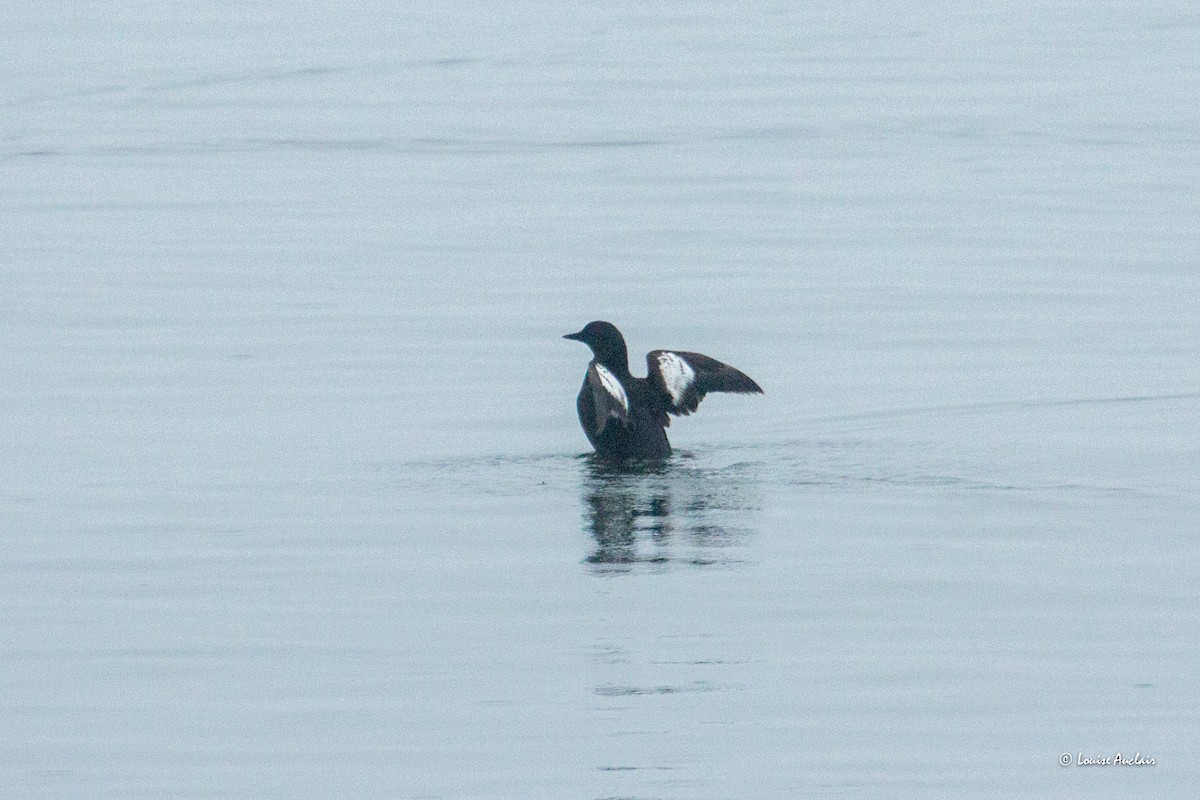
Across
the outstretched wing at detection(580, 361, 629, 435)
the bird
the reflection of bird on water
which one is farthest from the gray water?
the outstretched wing at detection(580, 361, 629, 435)

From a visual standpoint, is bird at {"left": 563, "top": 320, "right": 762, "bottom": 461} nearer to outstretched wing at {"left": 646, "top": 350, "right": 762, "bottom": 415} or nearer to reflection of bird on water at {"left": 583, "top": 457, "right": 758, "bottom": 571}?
outstretched wing at {"left": 646, "top": 350, "right": 762, "bottom": 415}

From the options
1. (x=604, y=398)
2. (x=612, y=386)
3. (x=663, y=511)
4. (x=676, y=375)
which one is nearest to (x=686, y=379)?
(x=676, y=375)

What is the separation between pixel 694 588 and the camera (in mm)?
8898

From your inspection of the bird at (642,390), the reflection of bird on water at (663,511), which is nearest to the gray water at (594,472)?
the reflection of bird on water at (663,511)

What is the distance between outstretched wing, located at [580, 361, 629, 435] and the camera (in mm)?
11242

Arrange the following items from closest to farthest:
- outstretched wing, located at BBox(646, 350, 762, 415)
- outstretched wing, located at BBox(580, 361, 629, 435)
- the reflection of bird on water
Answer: the reflection of bird on water, outstretched wing, located at BBox(580, 361, 629, 435), outstretched wing, located at BBox(646, 350, 762, 415)

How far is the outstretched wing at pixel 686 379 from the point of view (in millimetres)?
12000

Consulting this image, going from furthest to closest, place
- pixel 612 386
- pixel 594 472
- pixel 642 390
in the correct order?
pixel 642 390 < pixel 594 472 < pixel 612 386

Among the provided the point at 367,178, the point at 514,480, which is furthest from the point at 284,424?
the point at 367,178

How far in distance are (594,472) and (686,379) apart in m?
0.75

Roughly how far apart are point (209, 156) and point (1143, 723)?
23070 millimetres

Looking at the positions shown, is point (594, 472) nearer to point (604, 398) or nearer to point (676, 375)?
point (604, 398)

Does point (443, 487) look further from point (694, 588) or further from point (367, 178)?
point (367, 178)

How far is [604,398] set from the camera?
11250 mm
